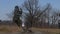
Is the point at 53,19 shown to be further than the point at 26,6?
Yes

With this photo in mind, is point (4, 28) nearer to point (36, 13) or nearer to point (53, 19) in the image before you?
point (36, 13)

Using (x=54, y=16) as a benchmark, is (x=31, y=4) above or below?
above

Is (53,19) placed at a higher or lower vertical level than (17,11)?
lower

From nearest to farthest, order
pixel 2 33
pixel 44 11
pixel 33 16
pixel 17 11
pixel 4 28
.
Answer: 1. pixel 2 33
2. pixel 4 28
3. pixel 17 11
4. pixel 33 16
5. pixel 44 11

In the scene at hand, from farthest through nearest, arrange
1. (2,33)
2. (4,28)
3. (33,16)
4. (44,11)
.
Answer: (44,11), (33,16), (4,28), (2,33)

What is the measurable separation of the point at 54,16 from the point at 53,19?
1400 millimetres

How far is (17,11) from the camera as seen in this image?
1509 centimetres

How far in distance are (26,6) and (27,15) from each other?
94.7 inches

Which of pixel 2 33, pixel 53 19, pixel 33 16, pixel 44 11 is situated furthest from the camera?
pixel 53 19

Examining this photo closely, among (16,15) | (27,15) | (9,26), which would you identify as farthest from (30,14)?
(9,26)

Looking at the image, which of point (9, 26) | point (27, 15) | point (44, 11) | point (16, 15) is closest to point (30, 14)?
point (27, 15)

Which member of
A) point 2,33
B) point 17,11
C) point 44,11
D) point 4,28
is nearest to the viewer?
point 2,33

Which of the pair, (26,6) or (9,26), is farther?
(26,6)

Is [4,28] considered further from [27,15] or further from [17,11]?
[27,15]
